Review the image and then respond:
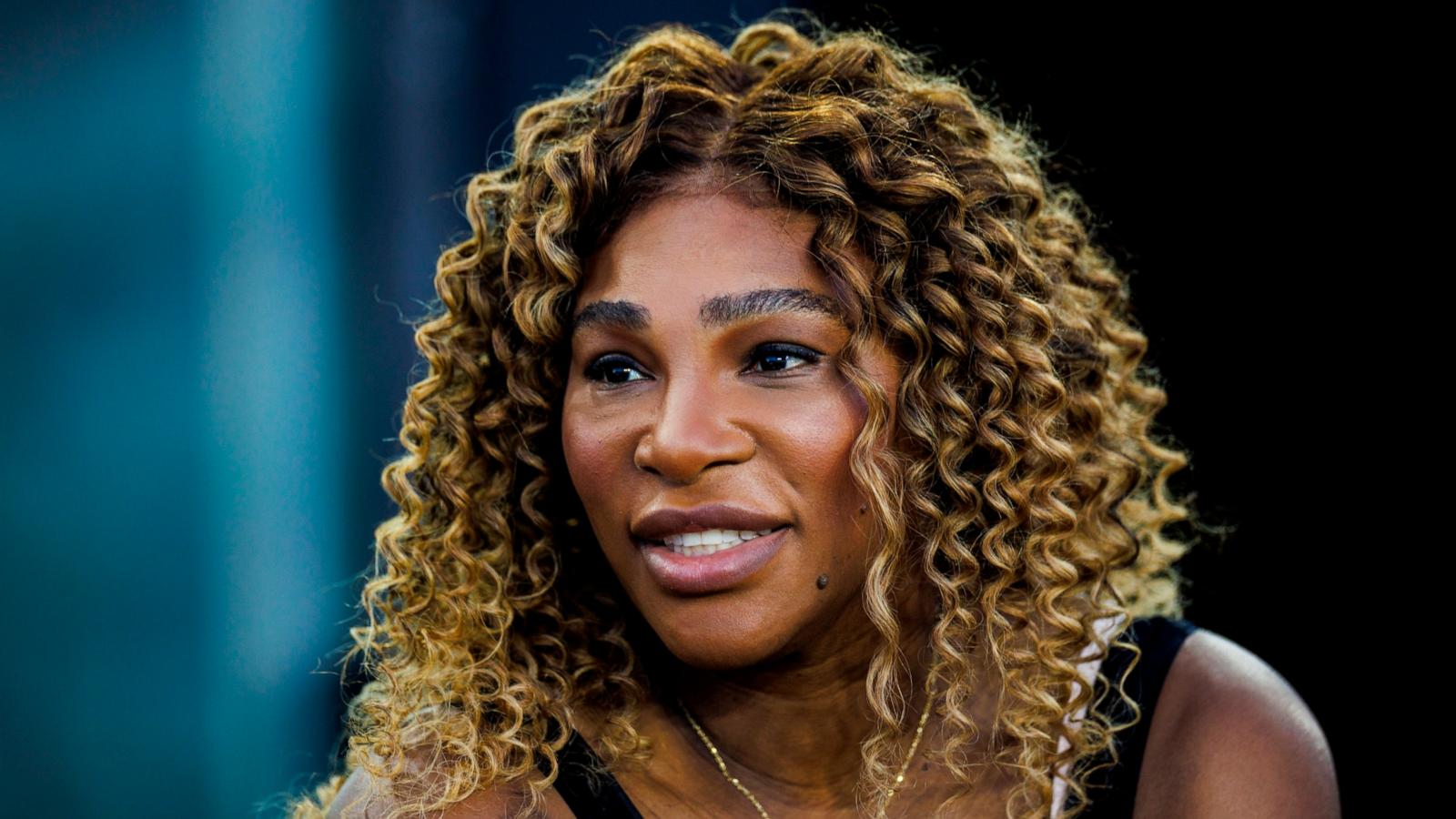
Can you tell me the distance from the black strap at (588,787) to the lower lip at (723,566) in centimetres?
33

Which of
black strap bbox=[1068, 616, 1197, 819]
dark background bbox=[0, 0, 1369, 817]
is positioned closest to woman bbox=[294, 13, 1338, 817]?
black strap bbox=[1068, 616, 1197, 819]

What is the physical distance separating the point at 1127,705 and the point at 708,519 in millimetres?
736

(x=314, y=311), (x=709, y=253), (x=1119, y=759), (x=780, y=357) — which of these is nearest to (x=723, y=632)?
(x=780, y=357)

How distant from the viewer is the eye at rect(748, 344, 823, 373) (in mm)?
1710

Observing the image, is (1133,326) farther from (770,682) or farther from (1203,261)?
(770,682)

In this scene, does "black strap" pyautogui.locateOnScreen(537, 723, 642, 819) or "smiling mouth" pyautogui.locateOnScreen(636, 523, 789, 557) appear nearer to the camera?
"smiling mouth" pyautogui.locateOnScreen(636, 523, 789, 557)

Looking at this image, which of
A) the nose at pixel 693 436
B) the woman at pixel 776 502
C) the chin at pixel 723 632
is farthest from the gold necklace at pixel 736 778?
the nose at pixel 693 436

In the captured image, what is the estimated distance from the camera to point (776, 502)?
5.47 feet

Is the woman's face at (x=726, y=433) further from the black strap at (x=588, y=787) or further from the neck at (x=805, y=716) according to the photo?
the black strap at (x=588, y=787)

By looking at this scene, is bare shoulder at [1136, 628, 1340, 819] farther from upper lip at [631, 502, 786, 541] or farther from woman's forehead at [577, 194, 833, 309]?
woman's forehead at [577, 194, 833, 309]

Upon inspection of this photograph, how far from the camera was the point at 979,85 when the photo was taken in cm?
268

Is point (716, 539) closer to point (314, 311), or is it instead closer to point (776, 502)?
point (776, 502)

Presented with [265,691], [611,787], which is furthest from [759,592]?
[265,691]

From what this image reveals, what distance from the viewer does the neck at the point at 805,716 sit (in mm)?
1893
